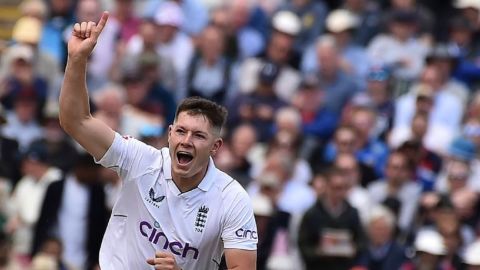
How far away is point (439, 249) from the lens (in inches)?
460

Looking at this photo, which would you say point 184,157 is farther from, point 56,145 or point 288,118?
point 56,145

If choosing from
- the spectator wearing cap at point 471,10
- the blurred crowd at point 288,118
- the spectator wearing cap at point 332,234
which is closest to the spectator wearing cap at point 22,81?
A: the blurred crowd at point 288,118

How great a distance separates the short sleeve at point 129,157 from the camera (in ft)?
25.5

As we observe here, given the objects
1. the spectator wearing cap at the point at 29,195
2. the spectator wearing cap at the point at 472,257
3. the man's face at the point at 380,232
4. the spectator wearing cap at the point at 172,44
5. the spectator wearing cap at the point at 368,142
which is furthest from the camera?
the spectator wearing cap at the point at 172,44

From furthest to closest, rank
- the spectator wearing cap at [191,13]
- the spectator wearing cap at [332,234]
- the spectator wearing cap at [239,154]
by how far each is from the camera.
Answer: the spectator wearing cap at [191,13] → the spectator wearing cap at [239,154] → the spectator wearing cap at [332,234]

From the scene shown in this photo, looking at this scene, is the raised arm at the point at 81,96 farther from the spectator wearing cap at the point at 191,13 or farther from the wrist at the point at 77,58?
the spectator wearing cap at the point at 191,13

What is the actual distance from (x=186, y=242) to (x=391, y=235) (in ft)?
15.1

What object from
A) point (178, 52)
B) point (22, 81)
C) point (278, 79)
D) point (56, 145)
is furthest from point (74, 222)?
point (178, 52)

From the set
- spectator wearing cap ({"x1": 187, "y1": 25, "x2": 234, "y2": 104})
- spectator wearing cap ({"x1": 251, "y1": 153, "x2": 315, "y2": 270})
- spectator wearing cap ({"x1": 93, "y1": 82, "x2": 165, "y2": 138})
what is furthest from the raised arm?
spectator wearing cap ({"x1": 187, "y1": 25, "x2": 234, "y2": 104})

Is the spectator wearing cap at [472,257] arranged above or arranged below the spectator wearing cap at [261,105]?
below

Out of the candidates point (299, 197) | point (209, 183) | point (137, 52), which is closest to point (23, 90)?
point (137, 52)

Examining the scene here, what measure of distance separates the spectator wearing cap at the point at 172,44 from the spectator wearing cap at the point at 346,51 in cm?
128

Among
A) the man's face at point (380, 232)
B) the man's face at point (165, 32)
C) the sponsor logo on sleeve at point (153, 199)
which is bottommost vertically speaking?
the man's face at point (380, 232)

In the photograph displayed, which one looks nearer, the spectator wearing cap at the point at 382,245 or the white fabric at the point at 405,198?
the spectator wearing cap at the point at 382,245
